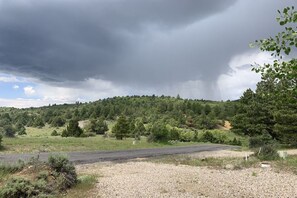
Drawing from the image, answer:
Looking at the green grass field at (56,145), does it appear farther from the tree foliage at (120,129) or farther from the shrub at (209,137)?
the shrub at (209,137)

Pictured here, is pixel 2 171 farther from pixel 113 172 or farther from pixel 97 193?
pixel 113 172

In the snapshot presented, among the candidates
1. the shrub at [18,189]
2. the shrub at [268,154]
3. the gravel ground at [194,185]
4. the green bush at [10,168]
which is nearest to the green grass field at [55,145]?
the green bush at [10,168]

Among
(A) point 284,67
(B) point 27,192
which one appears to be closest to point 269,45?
(A) point 284,67

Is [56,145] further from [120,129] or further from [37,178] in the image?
[120,129]

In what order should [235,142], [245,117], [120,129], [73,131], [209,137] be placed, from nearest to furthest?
[245,117], [120,129], [73,131], [235,142], [209,137]

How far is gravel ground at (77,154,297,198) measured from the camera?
12.6 meters

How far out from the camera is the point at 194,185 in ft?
47.5

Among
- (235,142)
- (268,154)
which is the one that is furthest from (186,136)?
(268,154)

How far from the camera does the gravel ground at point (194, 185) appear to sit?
12570 mm

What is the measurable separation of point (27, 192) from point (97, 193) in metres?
2.72

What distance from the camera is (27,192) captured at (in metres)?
10.6

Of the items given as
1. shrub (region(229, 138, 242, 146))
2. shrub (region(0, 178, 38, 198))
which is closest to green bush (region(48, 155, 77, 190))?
shrub (region(0, 178, 38, 198))

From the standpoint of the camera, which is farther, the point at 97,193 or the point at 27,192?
the point at 97,193

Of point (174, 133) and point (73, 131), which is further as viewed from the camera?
point (174, 133)
